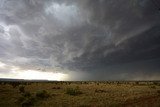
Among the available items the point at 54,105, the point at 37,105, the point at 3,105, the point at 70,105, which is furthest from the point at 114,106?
the point at 3,105

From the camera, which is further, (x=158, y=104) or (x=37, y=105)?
(x=37, y=105)

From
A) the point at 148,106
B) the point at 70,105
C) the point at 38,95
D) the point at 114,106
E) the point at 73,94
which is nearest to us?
the point at 148,106

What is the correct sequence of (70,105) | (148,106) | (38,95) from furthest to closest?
(38,95)
(70,105)
(148,106)

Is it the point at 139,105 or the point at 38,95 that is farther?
the point at 38,95

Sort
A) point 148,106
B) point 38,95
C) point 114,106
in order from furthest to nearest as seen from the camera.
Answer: point 38,95, point 114,106, point 148,106

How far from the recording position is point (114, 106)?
26016mm

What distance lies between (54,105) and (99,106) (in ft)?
19.4

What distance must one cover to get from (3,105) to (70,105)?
29.5ft

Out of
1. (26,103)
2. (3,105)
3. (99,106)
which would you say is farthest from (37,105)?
(99,106)

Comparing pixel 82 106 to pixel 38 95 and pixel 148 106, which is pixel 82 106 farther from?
pixel 38 95

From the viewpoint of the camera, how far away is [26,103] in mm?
28906

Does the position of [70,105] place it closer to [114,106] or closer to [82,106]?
[82,106]

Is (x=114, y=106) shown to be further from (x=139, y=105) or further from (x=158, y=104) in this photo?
(x=158, y=104)

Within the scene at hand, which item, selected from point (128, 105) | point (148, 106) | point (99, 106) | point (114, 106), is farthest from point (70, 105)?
point (148, 106)
